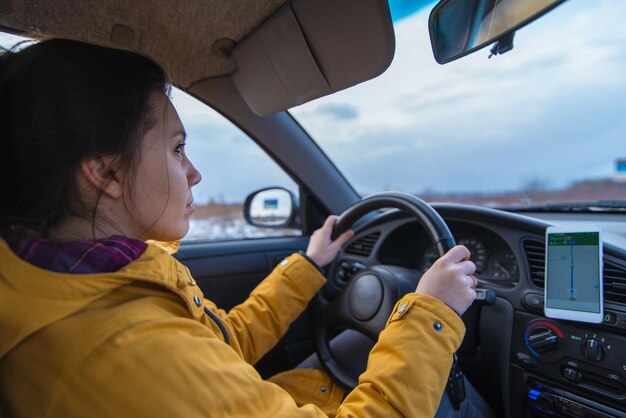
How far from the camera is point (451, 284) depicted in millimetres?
1045

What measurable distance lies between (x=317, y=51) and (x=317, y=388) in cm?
114

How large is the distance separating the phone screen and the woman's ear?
1288 millimetres

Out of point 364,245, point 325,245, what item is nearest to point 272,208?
point 364,245

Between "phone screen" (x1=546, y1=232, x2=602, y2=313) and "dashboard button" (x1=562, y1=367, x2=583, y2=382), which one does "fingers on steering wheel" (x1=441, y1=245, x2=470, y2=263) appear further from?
"dashboard button" (x1=562, y1=367, x2=583, y2=382)

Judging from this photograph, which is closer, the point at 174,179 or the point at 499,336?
the point at 174,179

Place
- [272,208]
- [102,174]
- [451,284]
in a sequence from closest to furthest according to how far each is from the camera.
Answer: [102,174] < [451,284] < [272,208]

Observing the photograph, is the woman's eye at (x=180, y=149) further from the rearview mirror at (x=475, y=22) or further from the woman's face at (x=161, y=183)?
the rearview mirror at (x=475, y=22)

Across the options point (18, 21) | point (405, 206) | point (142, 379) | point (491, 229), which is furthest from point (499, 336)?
point (18, 21)

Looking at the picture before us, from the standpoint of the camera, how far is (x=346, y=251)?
7.02ft

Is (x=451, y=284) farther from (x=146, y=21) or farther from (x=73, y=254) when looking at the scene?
(x=146, y=21)

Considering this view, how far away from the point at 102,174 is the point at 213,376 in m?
0.48

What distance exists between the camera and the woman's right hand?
104 cm

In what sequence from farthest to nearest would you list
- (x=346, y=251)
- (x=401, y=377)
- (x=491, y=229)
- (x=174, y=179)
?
(x=346, y=251)
(x=491, y=229)
(x=174, y=179)
(x=401, y=377)

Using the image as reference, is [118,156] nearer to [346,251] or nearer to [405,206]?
[405,206]
